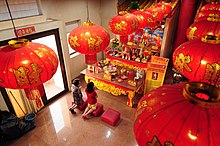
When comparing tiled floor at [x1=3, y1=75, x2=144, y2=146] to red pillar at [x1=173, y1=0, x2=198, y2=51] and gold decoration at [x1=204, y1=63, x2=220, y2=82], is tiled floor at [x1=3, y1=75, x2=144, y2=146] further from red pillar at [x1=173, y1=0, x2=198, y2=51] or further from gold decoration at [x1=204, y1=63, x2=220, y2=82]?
red pillar at [x1=173, y1=0, x2=198, y2=51]

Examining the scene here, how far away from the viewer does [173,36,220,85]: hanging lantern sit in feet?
6.67

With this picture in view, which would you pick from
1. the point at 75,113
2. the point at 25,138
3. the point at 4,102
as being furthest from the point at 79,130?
the point at 4,102

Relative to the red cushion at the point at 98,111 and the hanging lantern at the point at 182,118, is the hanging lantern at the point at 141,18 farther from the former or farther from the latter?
the hanging lantern at the point at 182,118

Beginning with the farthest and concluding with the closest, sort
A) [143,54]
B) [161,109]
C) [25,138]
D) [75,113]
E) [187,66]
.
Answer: [143,54] → [75,113] → [25,138] → [187,66] → [161,109]

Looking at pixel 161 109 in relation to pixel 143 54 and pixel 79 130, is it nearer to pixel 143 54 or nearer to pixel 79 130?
pixel 79 130

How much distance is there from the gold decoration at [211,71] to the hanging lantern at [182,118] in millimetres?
1158

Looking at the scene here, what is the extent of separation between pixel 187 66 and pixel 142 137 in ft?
5.30

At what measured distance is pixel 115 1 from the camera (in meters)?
6.74

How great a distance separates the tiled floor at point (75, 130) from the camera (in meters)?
3.99

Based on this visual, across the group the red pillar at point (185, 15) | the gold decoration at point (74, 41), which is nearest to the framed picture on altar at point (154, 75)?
the gold decoration at point (74, 41)

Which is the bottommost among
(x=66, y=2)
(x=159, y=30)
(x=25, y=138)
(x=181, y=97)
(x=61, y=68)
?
(x=25, y=138)

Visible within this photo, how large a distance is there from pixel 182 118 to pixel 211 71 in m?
1.46

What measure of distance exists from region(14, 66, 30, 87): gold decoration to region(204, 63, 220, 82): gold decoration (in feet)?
7.21

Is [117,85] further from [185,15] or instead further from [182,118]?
[185,15]
